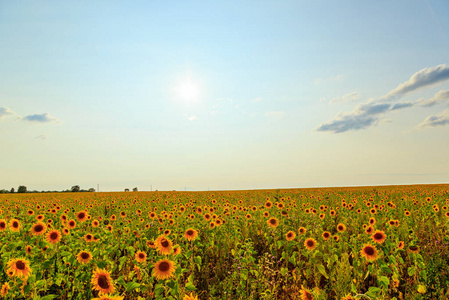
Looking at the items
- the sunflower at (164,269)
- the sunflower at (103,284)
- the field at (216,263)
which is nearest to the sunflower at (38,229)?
the field at (216,263)

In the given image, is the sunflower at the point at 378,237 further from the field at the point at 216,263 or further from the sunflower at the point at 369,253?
the sunflower at the point at 369,253

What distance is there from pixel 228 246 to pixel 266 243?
3.00 feet

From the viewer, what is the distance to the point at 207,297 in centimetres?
517

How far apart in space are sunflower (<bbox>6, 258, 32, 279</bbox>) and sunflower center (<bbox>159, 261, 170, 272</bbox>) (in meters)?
1.75

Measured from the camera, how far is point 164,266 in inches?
156

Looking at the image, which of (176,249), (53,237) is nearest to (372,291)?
(176,249)

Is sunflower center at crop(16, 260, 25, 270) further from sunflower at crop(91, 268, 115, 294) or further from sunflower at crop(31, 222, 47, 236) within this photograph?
sunflower at crop(31, 222, 47, 236)

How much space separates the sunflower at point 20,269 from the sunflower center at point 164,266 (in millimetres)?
1750

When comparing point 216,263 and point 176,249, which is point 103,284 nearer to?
point 176,249

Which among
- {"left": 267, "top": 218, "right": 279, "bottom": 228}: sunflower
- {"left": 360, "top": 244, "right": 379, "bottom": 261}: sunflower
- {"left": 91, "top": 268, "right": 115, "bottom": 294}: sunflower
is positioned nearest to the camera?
{"left": 91, "top": 268, "right": 115, "bottom": 294}: sunflower

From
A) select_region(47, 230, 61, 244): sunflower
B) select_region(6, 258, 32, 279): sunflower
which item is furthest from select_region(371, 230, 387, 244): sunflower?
select_region(47, 230, 61, 244): sunflower

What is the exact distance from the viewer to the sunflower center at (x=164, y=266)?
3.94 meters

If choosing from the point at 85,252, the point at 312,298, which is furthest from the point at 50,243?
the point at 312,298

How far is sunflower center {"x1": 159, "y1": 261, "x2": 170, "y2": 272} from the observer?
3938mm
